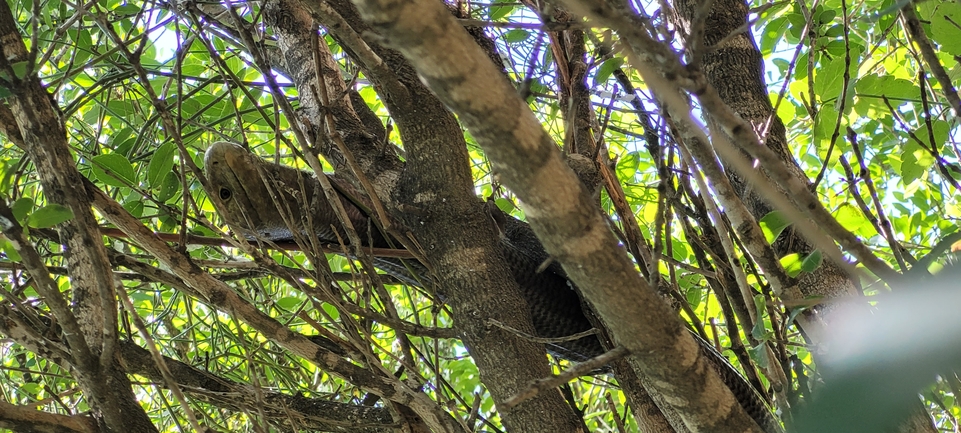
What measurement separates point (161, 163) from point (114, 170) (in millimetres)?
68

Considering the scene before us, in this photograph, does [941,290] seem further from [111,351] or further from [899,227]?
[899,227]

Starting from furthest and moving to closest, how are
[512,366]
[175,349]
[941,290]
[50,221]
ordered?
[175,349], [512,366], [50,221], [941,290]

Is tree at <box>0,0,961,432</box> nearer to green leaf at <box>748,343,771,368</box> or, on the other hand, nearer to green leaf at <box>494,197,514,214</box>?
green leaf at <box>748,343,771,368</box>

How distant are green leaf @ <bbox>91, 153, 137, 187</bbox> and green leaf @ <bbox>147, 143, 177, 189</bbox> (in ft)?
0.09

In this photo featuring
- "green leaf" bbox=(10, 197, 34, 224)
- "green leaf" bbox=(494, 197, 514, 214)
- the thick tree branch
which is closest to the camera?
the thick tree branch

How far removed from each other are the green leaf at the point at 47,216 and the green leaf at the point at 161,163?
353 millimetres

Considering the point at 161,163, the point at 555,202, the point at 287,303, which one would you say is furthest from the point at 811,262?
the point at 287,303

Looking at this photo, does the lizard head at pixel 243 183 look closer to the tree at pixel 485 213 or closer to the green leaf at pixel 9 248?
the tree at pixel 485 213

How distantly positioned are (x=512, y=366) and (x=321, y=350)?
1.07 feet

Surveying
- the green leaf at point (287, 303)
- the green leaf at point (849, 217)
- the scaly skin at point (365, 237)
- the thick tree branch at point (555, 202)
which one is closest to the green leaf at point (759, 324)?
the thick tree branch at point (555, 202)

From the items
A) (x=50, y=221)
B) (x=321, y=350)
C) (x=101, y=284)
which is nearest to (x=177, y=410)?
(x=321, y=350)

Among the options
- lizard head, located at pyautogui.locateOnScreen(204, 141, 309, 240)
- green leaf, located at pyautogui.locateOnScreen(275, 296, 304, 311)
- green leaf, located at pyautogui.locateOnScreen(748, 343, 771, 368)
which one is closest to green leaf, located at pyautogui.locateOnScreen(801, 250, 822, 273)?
green leaf, located at pyautogui.locateOnScreen(748, 343, 771, 368)

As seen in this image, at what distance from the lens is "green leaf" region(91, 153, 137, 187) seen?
109 cm

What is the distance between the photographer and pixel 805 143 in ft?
7.74
